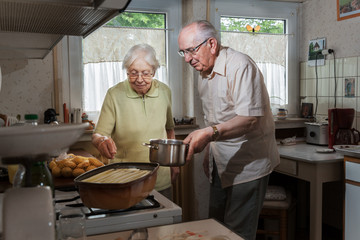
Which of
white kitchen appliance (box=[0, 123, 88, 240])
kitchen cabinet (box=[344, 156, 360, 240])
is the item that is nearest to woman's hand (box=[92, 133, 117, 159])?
white kitchen appliance (box=[0, 123, 88, 240])

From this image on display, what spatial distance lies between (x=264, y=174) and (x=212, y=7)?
1.72 metres

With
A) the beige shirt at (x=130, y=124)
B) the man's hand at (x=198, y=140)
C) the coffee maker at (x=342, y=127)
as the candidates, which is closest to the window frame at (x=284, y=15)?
the coffee maker at (x=342, y=127)

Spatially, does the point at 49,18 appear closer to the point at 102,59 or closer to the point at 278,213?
the point at 102,59

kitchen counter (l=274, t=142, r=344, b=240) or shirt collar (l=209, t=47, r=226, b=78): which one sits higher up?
shirt collar (l=209, t=47, r=226, b=78)

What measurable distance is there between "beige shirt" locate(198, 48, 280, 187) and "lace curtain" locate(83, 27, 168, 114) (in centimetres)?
105

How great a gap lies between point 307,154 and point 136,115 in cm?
135

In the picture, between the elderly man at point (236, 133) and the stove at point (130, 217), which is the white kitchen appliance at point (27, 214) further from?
the elderly man at point (236, 133)

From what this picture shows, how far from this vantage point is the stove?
46.4 inches

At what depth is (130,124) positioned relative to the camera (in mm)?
2191

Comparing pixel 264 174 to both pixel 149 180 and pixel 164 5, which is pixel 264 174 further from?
pixel 164 5

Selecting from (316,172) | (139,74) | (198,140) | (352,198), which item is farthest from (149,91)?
(352,198)

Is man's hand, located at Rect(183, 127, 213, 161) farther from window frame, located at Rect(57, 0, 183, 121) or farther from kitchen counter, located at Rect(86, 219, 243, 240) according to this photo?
window frame, located at Rect(57, 0, 183, 121)

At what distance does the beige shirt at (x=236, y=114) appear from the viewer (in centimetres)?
194

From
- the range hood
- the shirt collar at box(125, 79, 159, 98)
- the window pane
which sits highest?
the window pane
